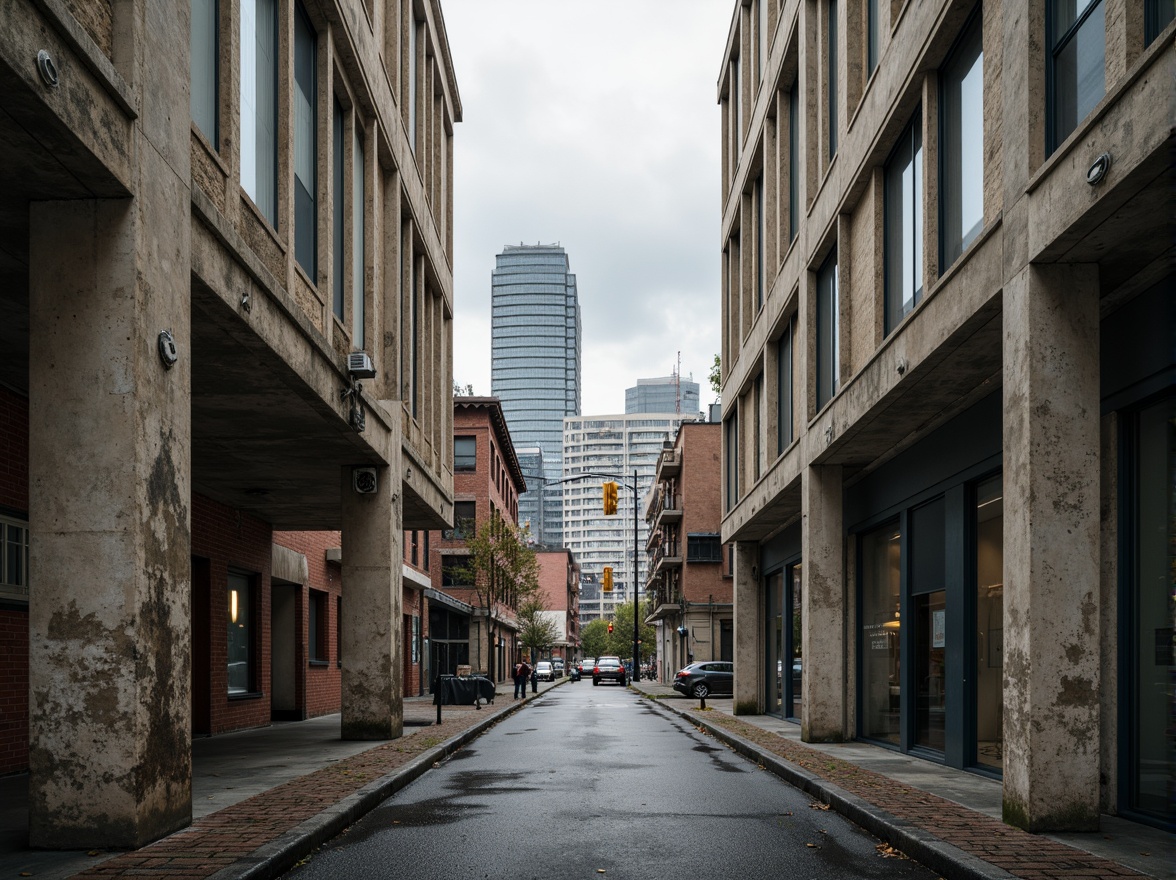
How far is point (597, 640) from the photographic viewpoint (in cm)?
17062

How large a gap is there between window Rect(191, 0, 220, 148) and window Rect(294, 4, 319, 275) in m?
3.23

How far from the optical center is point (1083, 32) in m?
8.74

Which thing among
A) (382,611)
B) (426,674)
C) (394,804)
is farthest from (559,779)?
(426,674)

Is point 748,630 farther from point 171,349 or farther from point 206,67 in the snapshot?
point 171,349

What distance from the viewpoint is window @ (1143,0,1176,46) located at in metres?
7.53

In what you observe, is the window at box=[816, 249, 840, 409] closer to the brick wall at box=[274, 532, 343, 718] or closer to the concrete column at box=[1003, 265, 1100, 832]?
the concrete column at box=[1003, 265, 1100, 832]

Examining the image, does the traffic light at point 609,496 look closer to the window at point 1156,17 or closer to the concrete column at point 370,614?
the concrete column at point 370,614

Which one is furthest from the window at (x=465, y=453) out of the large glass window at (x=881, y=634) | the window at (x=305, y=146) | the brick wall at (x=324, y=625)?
the window at (x=305, y=146)

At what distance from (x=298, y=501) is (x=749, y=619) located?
12018 mm

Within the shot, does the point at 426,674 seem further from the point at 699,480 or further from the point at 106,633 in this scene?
the point at 106,633

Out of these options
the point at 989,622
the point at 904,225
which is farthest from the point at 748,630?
the point at 904,225

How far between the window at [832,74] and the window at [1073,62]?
9.02 metres

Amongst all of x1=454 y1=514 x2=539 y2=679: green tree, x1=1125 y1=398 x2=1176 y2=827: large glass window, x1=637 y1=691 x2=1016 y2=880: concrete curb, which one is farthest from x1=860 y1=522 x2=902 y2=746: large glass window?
x1=454 y1=514 x2=539 y2=679: green tree

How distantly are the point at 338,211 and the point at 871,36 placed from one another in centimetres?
782
